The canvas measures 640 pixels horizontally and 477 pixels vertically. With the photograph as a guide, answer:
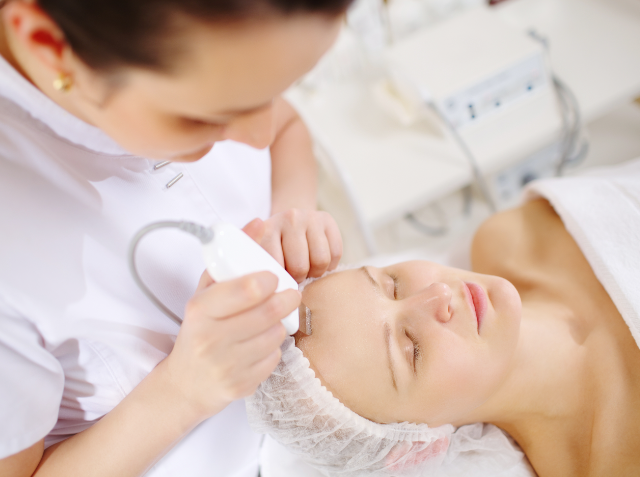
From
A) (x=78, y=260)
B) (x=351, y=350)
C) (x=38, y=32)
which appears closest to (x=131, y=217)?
(x=78, y=260)

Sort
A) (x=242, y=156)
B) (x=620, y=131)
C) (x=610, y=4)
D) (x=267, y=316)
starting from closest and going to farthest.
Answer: (x=267, y=316) < (x=242, y=156) < (x=610, y=4) < (x=620, y=131)

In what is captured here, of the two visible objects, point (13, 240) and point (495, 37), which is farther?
point (495, 37)

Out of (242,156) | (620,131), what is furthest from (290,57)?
(620,131)

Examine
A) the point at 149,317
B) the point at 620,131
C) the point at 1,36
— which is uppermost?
the point at 1,36

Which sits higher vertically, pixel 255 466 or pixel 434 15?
pixel 434 15

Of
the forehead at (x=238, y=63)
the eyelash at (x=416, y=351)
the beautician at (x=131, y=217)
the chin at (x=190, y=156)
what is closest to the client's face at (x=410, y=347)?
the eyelash at (x=416, y=351)

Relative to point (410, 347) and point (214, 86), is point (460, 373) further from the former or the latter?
point (214, 86)

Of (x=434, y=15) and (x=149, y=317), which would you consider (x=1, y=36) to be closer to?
(x=149, y=317)

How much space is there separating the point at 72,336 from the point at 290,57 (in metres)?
0.50

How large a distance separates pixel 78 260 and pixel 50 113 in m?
0.21

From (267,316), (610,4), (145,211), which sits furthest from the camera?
(610,4)

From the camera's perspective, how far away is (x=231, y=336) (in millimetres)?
549

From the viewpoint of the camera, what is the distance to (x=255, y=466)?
1126 mm

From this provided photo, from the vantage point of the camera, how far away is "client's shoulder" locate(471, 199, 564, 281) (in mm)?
1211
